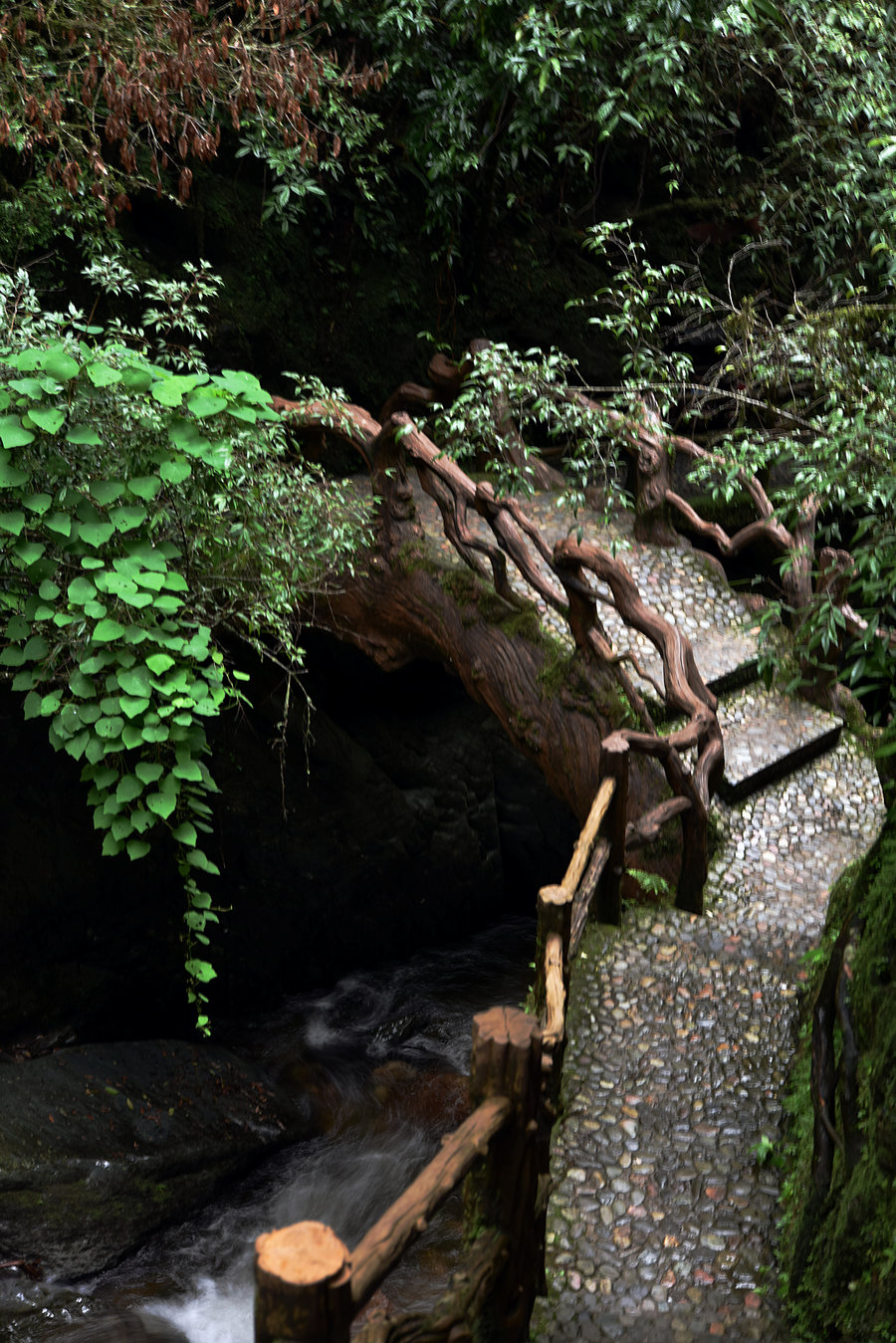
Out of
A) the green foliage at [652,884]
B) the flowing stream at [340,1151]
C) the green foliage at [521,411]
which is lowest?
the flowing stream at [340,1151]

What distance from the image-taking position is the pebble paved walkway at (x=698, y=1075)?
3.04 m

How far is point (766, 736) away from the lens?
21.1 feet

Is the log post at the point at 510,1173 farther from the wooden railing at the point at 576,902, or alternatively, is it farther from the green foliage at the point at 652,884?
the green foliage at the point at 652,884

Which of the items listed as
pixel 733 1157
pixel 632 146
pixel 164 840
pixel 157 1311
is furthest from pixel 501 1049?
pixel 632 146

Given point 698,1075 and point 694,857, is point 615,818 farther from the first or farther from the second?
point 698,1075

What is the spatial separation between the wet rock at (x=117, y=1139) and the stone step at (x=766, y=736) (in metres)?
3.75

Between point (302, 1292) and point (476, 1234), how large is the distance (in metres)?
1.06

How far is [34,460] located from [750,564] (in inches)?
266

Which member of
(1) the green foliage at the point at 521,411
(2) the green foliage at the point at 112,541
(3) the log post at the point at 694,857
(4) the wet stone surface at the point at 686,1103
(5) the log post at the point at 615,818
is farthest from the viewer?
(1) the green foliage at the point at 521,411

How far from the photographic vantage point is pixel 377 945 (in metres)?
9.11

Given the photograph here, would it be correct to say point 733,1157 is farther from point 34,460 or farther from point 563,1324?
point 34,460

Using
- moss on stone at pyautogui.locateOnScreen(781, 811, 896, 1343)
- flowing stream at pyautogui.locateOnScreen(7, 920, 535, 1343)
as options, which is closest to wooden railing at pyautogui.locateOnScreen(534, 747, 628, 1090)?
moss on stone at pyautogui.locateOnScreen(781, 811, 896, 1343)

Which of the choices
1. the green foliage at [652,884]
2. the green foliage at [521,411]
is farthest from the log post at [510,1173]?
the green foliage at [521,411]

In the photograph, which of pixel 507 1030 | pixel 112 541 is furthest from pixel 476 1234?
pixel 112 541
